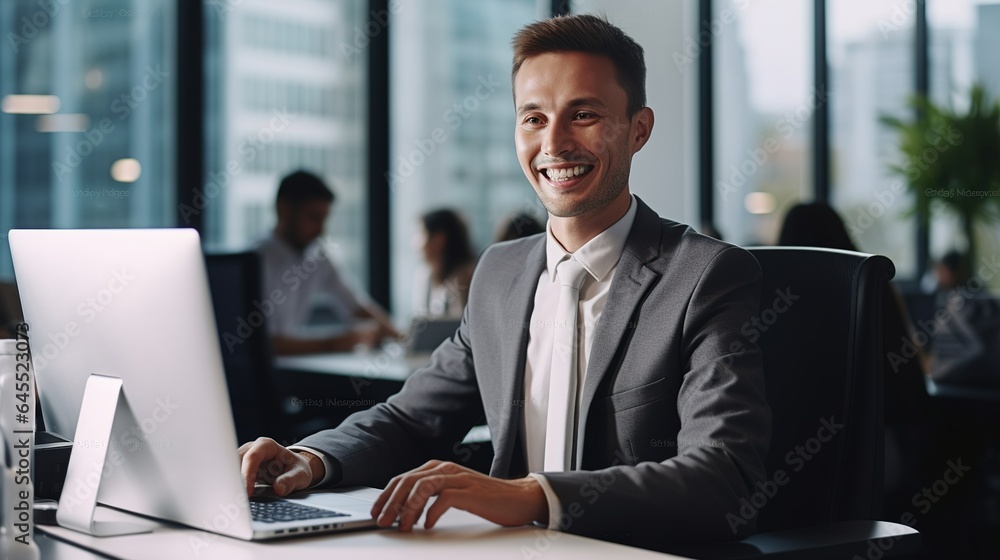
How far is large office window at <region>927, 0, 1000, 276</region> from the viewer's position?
6.51 m

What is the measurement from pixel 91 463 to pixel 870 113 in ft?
20.4

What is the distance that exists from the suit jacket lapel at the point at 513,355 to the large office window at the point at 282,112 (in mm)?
3129

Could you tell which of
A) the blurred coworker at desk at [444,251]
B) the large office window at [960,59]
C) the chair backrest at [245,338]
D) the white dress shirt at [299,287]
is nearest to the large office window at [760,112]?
the large office window at [960,59]

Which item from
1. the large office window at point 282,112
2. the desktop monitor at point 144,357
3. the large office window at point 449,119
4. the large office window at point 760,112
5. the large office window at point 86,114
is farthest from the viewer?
the large office window at point 760,112

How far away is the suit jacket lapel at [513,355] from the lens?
67.7 inches

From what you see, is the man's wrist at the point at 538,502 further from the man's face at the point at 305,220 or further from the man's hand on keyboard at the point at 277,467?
the man's face at the point at 305,220

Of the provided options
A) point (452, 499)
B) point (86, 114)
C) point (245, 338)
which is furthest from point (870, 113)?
point (452, 499)

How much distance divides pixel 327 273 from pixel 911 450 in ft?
9.66

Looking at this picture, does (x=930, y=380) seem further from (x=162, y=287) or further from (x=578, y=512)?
(x=162, y=287)

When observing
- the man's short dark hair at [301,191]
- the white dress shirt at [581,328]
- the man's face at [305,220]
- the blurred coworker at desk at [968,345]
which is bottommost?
the blurred coworker at desk at [968,345]

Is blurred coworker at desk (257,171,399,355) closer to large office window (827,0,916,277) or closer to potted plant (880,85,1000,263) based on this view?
large office window (827,0,916,277)

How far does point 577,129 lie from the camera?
1.73 metres

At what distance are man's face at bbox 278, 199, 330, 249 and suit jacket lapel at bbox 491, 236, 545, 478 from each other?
9.68 ft

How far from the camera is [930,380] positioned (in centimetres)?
346
